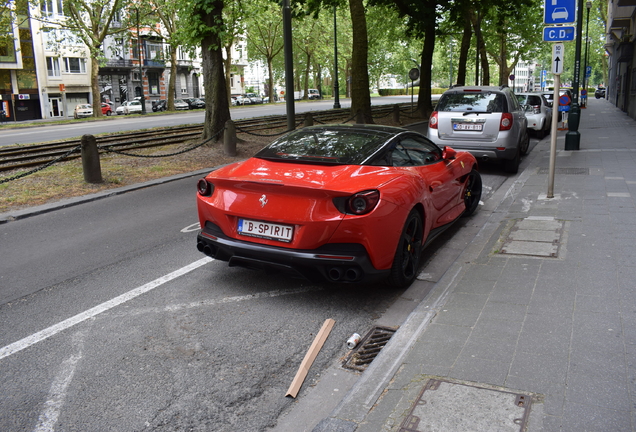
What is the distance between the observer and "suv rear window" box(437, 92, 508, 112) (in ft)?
37.6

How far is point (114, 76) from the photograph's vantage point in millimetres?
63875

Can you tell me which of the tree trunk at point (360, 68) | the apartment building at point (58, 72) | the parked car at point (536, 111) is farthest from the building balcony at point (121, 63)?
the parked car at point (536, 111)

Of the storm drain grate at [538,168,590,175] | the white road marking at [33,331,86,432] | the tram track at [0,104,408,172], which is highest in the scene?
the tram track at [0,104,408,172]

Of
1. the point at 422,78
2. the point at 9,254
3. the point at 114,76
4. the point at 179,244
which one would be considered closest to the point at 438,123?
the point at 179,244

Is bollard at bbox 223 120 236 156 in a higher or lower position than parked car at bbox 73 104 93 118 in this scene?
lower

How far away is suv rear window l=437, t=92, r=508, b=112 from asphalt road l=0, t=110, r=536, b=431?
5790mm

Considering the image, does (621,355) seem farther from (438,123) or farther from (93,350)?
(438,123)

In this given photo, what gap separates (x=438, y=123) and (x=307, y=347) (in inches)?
339

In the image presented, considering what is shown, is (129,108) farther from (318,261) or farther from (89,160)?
(318,261)

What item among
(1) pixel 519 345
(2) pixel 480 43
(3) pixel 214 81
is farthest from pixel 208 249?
(2) pixel 480 43

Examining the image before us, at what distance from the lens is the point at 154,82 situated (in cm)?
6900

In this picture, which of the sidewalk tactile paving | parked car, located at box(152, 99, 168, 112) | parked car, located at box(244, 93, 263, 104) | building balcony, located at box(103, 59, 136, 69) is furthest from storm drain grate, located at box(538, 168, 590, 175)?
building balcony, located at box(103, 59, 136, 69)

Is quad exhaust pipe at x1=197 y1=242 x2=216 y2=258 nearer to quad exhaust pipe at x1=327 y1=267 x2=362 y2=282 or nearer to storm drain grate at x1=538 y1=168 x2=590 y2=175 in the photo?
quad exhaust pipe at x1=327 y1=267 x2=362 y2=282

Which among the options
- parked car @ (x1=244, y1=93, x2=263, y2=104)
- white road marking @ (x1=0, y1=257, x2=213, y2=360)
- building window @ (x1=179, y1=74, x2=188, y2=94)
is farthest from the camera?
building window @ (x1=179, y1=74, x2=188, y2=94)
